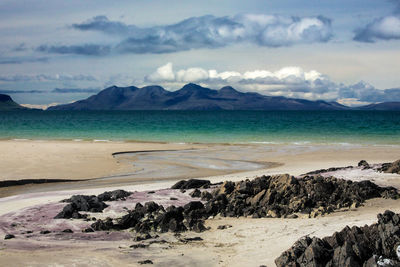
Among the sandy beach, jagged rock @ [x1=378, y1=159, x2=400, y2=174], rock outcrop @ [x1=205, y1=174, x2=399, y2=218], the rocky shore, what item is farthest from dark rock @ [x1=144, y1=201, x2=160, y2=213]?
jagged rock @ [x1=378, y1=159, x2=400, y2=174]

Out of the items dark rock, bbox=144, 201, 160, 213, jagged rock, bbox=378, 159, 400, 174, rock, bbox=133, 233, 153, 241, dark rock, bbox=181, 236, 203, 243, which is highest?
jagged rock, bbox=378, 159, 400, 174

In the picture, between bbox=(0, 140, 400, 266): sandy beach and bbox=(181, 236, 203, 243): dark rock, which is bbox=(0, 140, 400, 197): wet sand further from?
bbox=(181, 236, 203, 243): dark rock

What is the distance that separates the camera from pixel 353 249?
31.9 ft

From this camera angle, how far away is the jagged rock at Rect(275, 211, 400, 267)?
9438mm

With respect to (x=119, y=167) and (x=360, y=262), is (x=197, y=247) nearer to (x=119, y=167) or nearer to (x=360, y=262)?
(x=360, y=262)

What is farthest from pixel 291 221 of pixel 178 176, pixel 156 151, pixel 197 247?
pixel 156 151

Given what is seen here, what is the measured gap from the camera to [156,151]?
140ft

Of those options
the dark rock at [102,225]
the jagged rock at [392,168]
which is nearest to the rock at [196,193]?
the dark rock at [102,225]

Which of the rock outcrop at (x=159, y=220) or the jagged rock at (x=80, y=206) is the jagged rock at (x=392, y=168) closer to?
the rock outcrop at (x=159, y=220)

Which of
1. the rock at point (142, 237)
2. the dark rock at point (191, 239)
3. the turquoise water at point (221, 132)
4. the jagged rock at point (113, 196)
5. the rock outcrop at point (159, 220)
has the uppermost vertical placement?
the turquoise water at point (221, 132)

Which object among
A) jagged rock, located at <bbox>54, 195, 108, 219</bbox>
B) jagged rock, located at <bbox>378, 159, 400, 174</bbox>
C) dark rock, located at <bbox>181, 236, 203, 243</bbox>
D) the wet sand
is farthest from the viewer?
the wet sand

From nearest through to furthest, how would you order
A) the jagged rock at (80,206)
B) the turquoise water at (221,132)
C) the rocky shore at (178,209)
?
1. the rocky shore at (178,209)
2. the jagged rock at (80,206)
3. the turquoise water at (221,132)

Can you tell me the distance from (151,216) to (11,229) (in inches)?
168

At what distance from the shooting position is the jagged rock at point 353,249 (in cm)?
944
